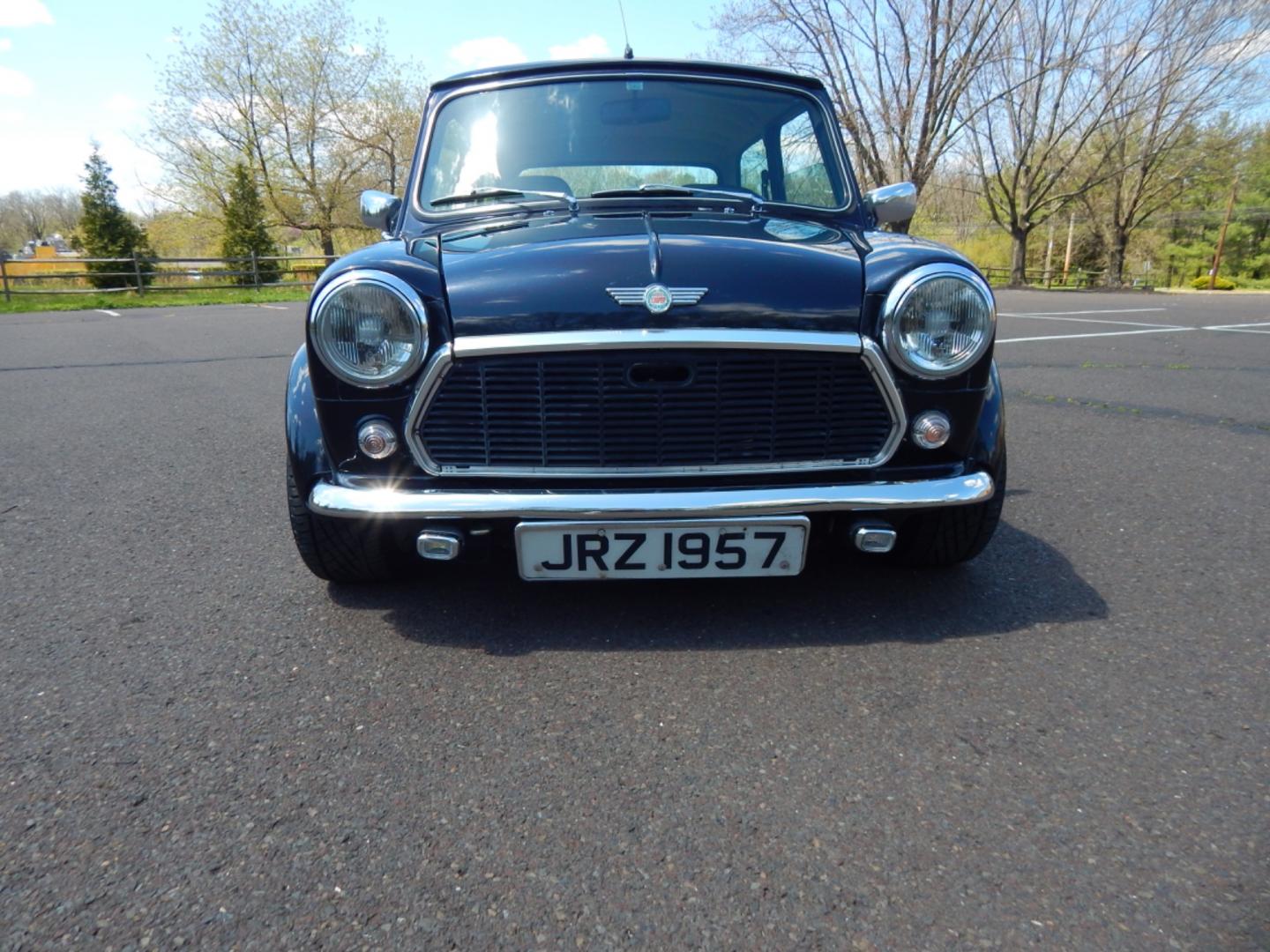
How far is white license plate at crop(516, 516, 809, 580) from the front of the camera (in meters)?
2.01

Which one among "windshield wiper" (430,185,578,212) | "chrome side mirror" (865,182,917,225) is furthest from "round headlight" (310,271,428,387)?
"chrome side mirror" (865,182,917,225)

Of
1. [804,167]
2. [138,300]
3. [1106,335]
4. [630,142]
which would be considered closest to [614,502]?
[630,142]

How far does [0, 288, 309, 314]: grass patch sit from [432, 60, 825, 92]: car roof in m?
17.9

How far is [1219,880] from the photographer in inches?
52.2

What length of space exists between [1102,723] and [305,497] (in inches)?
75.6

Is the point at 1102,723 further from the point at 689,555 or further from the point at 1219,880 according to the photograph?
the point at 689,555

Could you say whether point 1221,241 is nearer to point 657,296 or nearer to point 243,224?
point 243,224

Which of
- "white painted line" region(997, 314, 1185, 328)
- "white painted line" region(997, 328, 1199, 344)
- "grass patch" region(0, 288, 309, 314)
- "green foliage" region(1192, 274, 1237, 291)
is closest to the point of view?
"white painted line" region(997, 328, 1199, 344)

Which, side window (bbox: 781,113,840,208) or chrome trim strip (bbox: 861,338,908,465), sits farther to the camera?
side window (bbox: 781,113,840,208)

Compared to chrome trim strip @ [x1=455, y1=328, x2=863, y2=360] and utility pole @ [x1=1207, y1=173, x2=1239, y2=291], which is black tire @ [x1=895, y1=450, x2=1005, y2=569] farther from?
utility pole @ [x1=1207, y1=173, x2=1239, y2=291]

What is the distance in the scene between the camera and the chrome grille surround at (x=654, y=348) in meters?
1.98

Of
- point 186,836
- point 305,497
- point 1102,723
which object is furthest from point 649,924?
point 305,497

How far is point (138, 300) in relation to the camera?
20.0 metres

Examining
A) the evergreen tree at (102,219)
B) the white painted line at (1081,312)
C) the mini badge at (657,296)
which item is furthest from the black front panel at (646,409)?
the evergreen tree at (102,219)
